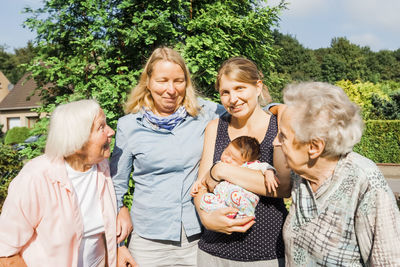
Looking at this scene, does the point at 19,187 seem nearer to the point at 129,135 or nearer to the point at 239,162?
the point at 129,135

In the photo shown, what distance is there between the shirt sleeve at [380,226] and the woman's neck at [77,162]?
1.83 meters

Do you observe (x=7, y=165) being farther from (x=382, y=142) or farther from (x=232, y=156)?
(x=382, y=142)

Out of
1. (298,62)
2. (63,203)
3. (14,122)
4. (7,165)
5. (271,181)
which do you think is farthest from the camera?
(298,62)

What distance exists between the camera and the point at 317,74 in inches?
1829

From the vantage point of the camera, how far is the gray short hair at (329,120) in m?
1.55

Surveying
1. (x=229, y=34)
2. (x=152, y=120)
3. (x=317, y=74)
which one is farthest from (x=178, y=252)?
(x=317, y=74)

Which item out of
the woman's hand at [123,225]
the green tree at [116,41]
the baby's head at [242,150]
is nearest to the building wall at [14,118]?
the green tree at [116,41]

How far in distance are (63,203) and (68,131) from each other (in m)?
0.49

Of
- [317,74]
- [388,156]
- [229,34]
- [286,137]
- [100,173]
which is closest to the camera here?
[286,137]

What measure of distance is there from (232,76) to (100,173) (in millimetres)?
1262

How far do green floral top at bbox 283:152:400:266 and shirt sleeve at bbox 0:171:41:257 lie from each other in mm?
1628

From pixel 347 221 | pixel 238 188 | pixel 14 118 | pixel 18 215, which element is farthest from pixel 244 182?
pixel 14 118

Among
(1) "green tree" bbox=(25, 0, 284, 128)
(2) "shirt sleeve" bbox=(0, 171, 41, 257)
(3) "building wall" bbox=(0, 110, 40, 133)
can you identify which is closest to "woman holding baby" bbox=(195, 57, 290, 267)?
(2) "shirt sleeve" bbox=(0, 171, 41, 257)

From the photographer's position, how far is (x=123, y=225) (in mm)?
2617
